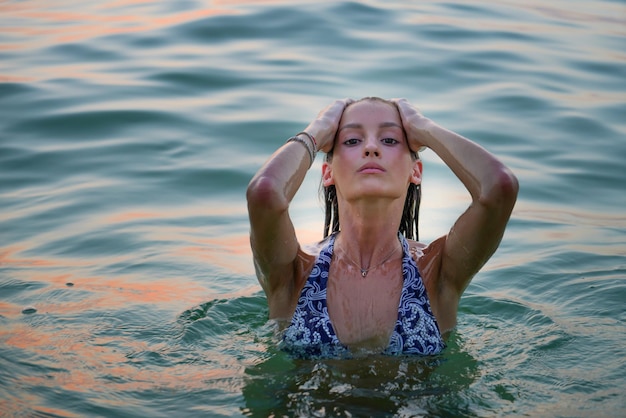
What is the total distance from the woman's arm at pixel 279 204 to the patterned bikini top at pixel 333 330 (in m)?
0.17

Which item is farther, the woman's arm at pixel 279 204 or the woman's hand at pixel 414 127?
the woman's hand at pixel 414 127

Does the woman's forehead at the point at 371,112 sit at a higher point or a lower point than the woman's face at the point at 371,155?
higher

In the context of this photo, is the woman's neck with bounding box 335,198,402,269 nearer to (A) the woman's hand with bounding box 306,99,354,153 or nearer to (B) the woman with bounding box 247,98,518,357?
(B) the woman with bounding box 247,98,518,357

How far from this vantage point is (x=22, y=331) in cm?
565

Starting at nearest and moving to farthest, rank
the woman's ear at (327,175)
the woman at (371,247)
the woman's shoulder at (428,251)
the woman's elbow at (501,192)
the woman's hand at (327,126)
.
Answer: the woman's elbow at (501,192), the woman at (371,247), the woman's hand at (327,126), the woman's shoulder at (428,251), the woman's ear at (327,175)

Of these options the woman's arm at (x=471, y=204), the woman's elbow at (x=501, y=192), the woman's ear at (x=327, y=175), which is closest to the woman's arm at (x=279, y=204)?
the woman's ear at (x=327, y=175)

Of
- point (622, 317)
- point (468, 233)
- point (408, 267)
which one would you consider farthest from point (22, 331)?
point (622, 317)

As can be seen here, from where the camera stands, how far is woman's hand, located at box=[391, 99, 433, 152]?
16.8 ft

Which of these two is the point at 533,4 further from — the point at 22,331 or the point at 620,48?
the point at 22,331

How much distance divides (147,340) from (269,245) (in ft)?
3.82

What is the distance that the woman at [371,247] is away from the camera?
4.88 m

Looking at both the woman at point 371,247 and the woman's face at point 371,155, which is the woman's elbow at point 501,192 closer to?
the woman at point 371,247

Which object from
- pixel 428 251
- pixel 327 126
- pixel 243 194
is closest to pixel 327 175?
pixel 327 126

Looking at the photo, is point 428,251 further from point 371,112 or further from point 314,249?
point 371,112
